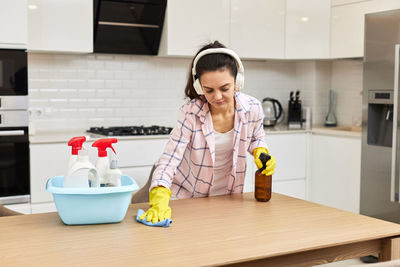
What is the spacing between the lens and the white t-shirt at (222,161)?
2361 millimetres

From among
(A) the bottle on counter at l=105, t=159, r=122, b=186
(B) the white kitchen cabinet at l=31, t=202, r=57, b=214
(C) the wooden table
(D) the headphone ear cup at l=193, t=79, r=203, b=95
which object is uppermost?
(D) the headphone ear cup at l=193, t=79, r=203, b=95

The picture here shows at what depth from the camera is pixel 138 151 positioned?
13.2 ft

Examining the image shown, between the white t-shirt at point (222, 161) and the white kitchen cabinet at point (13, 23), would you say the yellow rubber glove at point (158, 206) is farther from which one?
the white kitchen cabinet at point (13, 23)

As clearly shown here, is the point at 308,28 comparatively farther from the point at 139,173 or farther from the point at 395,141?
the point at 139,173

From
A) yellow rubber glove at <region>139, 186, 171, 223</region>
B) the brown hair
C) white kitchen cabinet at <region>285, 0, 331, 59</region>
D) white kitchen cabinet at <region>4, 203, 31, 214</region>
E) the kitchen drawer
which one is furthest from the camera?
white kitchen cabinet at <region>285, 0, 331, 59</region>

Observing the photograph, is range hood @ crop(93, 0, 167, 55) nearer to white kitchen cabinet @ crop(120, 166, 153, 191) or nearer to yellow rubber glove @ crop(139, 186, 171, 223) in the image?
white kitchen cabinet @ crop(120, 166, 153, 191)

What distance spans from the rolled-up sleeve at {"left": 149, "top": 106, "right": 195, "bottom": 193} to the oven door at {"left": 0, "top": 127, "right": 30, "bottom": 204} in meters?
1.76

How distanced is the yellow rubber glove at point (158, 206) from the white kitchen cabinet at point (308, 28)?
3.12 m

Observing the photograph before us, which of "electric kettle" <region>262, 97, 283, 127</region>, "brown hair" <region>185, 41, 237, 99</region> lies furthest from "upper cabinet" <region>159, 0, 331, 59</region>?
"brown hair" <region>185, 41, 237, 99</region>

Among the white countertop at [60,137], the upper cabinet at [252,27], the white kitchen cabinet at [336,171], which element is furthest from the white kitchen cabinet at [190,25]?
the white kitchen cabinet at [336,171]

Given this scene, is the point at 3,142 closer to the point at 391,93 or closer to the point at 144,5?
the point at 144,5

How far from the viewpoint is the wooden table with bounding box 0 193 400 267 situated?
4.85 ft

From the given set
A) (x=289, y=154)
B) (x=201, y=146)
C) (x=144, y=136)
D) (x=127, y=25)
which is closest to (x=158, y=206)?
(x=201, y=146)

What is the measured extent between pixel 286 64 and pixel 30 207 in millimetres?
2989
